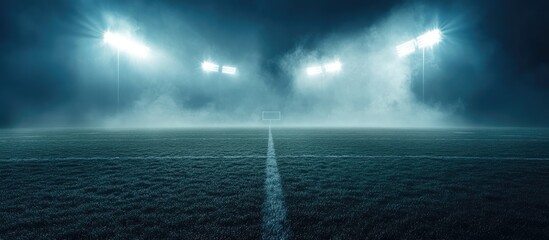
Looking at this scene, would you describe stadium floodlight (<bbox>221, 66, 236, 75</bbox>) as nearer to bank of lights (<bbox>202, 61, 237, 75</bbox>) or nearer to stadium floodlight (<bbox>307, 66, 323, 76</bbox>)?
bank of lights (<bbox>202, 61, 237, 75</bbox>)

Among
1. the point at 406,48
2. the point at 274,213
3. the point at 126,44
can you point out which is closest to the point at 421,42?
the point at 406,48

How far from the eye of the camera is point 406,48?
21.1 metres

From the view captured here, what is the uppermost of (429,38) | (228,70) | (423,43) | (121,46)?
(429,38)

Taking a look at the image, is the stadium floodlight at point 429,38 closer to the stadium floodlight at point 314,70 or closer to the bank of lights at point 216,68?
the stadium floodlight at point 314,70

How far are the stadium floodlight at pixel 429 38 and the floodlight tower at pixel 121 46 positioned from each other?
2316 cm

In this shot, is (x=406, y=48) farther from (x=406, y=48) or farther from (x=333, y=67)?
(x=333, y=67)

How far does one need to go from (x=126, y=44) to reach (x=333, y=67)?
63.3ft

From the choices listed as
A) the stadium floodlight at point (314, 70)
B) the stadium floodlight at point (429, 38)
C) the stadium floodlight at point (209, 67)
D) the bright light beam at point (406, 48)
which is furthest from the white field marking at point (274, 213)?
the stadium floodlight at point (314, 70)

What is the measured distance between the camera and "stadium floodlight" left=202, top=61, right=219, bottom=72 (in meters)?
26.5

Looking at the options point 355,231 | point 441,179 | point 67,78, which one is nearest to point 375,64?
point 441,179

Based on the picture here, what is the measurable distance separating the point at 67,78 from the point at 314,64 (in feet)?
73.5

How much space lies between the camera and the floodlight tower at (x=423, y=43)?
19.7 metres

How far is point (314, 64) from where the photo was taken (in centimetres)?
2772

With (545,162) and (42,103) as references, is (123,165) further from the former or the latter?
(42,103)
